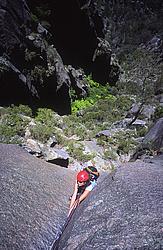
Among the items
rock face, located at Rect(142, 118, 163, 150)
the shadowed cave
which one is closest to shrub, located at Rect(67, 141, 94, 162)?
rock face, located at Rect(142, 118, 163, 150)

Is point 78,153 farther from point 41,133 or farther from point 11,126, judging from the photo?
point 11,126

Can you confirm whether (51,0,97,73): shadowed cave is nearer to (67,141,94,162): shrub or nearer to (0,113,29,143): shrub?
(0,113,29,143): shrub

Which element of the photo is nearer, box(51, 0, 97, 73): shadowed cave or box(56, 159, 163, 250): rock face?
box(56, 159, 163, 250): rock face

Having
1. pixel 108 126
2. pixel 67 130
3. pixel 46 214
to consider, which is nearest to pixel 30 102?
pixel 67 130

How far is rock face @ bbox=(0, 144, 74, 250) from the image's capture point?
6.40 meters

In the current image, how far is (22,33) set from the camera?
66.2 feet

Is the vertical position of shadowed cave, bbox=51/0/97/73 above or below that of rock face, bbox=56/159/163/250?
above

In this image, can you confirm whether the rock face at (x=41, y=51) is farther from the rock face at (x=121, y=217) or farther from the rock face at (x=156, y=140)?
the rock face at (x=121, y=217)

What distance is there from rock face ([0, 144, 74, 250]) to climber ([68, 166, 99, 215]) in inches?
18.4

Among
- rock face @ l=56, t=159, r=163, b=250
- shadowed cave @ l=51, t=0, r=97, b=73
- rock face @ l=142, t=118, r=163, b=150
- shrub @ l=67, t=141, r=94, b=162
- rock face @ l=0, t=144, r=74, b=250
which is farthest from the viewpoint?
shadowed cave @ l=51, t=0, r=97, b=73

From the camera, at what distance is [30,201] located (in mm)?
7750

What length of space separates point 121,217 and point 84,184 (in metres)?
2.01

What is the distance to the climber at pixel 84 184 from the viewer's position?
7529 millimetres

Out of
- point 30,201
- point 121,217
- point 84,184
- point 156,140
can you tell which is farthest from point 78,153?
point 121,217
